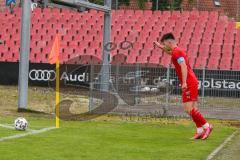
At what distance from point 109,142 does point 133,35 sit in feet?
70.4

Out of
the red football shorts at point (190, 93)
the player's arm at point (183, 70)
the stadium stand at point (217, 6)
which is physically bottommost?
the red football shorts at point (190, 93)

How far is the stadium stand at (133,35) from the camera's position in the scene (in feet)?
98.1

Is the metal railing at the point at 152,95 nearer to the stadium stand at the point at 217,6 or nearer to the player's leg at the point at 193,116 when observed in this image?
the player's leg at the point at 193,116

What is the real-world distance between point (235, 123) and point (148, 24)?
54.8 feet

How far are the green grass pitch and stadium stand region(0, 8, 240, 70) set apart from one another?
14.4m

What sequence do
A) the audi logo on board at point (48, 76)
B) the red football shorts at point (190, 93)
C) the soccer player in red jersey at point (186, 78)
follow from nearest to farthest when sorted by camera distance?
the soccer player in red jersey at point (186, 78) < the red football shorts at point (190, 93) < the audi logo on board at point (48, 76)

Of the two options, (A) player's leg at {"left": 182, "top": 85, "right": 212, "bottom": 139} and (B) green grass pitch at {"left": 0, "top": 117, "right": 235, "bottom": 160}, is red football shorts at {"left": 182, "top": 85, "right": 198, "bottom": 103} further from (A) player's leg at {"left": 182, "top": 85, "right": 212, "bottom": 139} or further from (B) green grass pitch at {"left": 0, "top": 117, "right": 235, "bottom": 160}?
(B) green grass pitch at {"left": 0, "top": 117, "right": 235, "bottom": 160}

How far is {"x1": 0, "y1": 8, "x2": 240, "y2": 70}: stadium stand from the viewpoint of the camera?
29892 millimetres

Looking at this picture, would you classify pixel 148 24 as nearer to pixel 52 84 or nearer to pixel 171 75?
pixel 52 84

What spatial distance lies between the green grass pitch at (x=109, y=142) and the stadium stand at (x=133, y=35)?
14.4 meters

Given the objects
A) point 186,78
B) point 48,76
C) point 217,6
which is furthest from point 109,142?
point 217,6

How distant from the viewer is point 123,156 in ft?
31.3

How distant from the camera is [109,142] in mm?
11391

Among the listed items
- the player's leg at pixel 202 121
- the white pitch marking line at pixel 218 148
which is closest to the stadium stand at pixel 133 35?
the white pitch marking line at pixel 218 148
